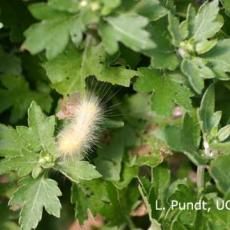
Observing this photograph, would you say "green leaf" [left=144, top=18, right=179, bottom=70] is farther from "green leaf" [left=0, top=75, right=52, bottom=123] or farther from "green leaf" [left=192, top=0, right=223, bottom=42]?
"green leaf" [left=0, top=75, right=52, bottom=123]

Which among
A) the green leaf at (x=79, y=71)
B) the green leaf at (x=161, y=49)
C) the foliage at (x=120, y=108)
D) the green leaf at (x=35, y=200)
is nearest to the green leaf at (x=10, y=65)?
the foliage at (x=120, y=108)

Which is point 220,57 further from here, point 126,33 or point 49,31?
point 49,31

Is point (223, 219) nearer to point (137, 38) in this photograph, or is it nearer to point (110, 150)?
point (110, 150)

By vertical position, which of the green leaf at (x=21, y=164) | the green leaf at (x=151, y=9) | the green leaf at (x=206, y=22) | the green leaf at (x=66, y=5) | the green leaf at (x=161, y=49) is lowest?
the green leaf at (x=21, y=164)

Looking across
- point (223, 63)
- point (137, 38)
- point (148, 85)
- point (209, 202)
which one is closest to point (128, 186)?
point (209, 202)

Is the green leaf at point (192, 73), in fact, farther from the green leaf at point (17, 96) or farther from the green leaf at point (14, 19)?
the green leaf at point (14, 19)

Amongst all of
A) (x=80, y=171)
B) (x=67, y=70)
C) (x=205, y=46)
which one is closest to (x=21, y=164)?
(x=80, y=171)
